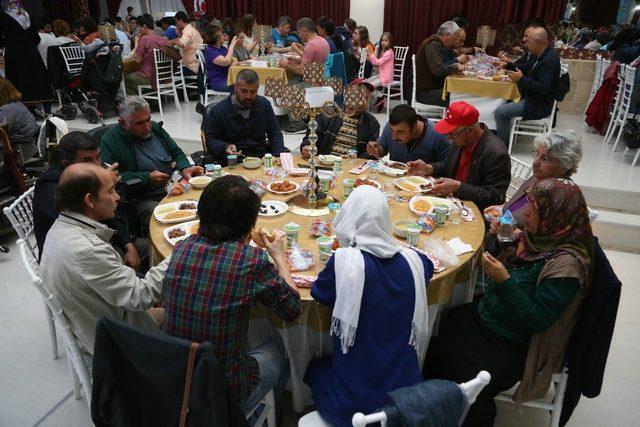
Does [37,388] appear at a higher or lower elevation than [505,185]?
lower

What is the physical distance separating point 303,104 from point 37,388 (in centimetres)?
208

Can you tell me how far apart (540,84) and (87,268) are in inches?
182

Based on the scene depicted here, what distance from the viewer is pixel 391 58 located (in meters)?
6.57

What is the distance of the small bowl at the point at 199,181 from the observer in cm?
279

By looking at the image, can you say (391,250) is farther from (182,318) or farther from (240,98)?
(240,98)

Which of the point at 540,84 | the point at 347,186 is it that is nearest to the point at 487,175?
the point at 347,186

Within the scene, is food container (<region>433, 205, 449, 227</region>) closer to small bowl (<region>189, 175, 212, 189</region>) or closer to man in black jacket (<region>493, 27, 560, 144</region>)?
small bowl (<region>189, 175, 212, 189</region>)

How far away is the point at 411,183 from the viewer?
2854 millimetres

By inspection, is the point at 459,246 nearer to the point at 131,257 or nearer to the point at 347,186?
the point at 347,186

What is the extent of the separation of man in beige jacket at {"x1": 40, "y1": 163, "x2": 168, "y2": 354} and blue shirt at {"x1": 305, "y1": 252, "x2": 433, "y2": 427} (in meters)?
0.76

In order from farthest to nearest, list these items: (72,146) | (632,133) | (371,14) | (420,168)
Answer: (371,14), (632,133), (420,168), (72,146)

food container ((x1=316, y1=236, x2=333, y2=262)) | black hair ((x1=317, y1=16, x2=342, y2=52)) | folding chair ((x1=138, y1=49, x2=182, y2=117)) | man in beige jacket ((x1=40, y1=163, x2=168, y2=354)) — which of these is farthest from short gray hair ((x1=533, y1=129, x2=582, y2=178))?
folding chair ((x1=138, y1=49, x2=182, y2=117))

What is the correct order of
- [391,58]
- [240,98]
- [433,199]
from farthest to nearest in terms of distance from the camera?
[391,58]
[240,98]
[433,199]

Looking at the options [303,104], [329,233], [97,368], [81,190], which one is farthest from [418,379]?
[303,104]
